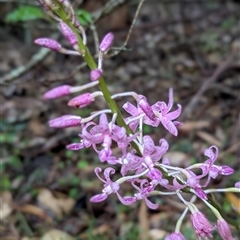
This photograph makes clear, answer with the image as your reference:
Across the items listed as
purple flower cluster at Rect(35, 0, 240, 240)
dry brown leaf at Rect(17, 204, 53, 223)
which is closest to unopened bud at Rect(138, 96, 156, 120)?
purple flower cluster at Rect(35, 0, 240, 240)

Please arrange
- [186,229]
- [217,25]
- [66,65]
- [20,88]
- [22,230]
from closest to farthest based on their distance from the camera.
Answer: [186,229] → [22,230] → [20,88] → [66,65] → [217,25]

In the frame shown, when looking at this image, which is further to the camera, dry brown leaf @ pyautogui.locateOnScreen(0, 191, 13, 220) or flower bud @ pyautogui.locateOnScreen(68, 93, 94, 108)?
dry brown leaf @ pyautogui.locateOnScreen(0, 191, 13, 220)

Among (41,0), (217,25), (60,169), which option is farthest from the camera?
(217,25)

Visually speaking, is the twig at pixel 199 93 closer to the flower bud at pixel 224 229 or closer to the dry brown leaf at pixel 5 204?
the dry brown leaf at pixel 5 204

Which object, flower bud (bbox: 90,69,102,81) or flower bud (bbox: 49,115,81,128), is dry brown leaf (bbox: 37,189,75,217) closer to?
flower bud (bbox: 49,115,81,128)

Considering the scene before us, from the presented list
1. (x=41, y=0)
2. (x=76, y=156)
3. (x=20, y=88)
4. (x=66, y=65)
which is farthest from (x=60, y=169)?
(x=41, y=0)

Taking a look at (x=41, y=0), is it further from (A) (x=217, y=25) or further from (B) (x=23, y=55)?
(A) (x=217, y=25)

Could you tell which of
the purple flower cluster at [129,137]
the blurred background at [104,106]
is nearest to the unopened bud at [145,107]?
the purple flower cluster at [129,137]

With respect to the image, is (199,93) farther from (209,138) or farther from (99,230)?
(99,230)
